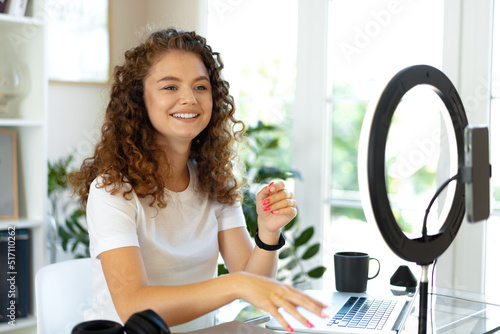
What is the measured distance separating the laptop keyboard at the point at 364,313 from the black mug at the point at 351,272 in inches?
2.5

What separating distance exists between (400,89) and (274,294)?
0.40m

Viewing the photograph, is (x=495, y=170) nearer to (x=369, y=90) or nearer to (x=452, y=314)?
(x=369, y=90)

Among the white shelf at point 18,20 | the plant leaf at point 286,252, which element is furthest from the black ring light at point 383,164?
the white shelf at point 18,20

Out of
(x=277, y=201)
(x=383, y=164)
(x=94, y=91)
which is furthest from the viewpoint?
(x=94, y=91)

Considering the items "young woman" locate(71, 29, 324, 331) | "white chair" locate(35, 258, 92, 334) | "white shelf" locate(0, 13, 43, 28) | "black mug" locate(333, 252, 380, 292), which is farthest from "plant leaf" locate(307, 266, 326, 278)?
"white shelf" locate(0, 13, 43, 28)

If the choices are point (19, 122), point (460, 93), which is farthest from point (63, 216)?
point (460, 93)

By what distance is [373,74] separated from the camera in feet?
7.86

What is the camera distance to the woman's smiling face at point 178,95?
149cm

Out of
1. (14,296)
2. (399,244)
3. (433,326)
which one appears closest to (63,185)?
(14,296)

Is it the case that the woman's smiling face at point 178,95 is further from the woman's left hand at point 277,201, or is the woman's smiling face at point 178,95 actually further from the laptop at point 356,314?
the laptop at point 356,314

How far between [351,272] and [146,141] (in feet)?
2.14

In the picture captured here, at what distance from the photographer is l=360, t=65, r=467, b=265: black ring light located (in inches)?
33.2

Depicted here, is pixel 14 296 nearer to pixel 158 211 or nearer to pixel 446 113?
pixel 158 211

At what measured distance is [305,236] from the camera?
2.41m
